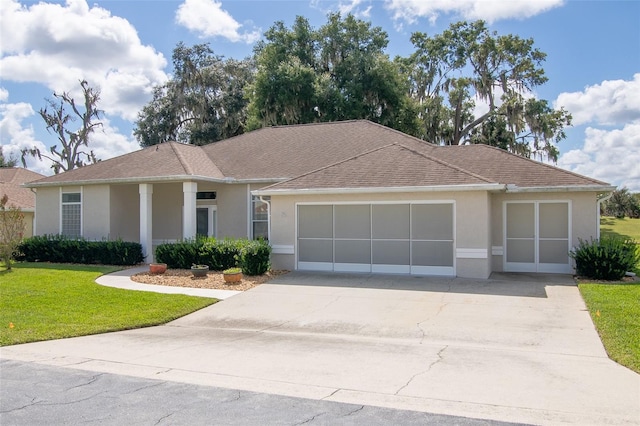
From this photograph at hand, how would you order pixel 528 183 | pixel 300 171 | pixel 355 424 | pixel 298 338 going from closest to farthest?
pixel 355 424, pixel 298 338, pixel 528 183, pixel 300 171

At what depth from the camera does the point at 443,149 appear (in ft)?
66.9

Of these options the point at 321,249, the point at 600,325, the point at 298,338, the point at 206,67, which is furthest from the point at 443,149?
the point at 206,67

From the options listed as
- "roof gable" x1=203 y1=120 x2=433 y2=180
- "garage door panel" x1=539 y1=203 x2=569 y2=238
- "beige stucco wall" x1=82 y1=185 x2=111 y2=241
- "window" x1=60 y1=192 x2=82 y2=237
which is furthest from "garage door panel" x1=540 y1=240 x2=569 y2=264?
"window" x1=60 y1=192 x2=82 y2=237

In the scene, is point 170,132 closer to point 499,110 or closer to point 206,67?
point 206,67

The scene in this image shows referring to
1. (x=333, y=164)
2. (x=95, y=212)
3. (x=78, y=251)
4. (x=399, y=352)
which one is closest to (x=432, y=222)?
(x=333, y=164)

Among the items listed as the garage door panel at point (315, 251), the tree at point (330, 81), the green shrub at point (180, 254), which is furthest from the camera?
the tree at point (330, 81)

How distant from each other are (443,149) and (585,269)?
770 centimetres

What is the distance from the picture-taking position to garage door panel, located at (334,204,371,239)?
16.0 m

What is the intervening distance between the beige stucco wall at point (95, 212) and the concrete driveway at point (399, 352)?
9.67m

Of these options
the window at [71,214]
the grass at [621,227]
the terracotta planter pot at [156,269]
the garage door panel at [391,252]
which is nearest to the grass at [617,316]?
the garage door panel at [391,252]

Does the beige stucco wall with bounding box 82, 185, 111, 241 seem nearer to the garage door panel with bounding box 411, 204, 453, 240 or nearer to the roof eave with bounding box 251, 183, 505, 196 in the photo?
the roof eave with bounding box 251, 183, 505, 196

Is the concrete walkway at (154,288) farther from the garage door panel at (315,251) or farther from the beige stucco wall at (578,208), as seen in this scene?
the beige stucco wall at (578,208)

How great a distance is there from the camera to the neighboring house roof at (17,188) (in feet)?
91.6

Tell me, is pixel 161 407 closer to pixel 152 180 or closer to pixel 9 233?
pixel 152 180
